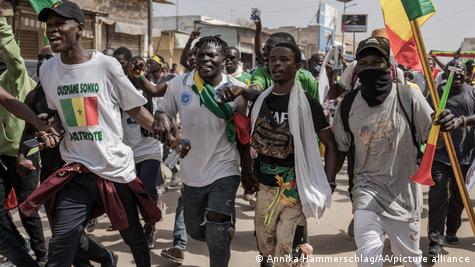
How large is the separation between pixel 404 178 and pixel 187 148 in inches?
58.1

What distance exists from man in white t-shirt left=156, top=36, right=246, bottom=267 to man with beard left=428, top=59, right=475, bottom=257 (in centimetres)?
234

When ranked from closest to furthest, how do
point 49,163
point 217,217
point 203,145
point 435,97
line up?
point 435,97 < point 217,217 < point 203,145 < point 49,163

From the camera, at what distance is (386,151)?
3.35 meters

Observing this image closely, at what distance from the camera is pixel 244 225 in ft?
19.8

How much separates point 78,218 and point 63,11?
1336mm

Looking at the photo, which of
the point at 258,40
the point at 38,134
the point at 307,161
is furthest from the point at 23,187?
the point at 258,40

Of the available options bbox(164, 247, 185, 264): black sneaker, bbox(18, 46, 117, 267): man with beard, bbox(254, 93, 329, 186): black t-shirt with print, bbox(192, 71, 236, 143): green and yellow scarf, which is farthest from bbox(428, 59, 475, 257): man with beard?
bbox(18, 46, 117, 267): man with beard

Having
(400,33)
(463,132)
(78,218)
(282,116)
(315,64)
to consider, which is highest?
(400,33)

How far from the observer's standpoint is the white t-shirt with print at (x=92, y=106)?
325 cm

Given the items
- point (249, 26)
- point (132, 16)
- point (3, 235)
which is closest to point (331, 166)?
point (3, 235)

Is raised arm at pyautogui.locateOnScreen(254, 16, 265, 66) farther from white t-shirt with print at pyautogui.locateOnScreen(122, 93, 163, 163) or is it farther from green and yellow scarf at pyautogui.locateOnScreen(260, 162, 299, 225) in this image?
green and yellow scarf at pyautogui.locateOnScreen(260, 162, 299, 225)

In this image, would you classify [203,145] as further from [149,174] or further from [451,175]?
[451,175]

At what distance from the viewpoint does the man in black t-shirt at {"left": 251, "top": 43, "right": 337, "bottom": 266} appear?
354cm

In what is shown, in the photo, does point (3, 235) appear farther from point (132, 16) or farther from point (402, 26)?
point (132, 16)
